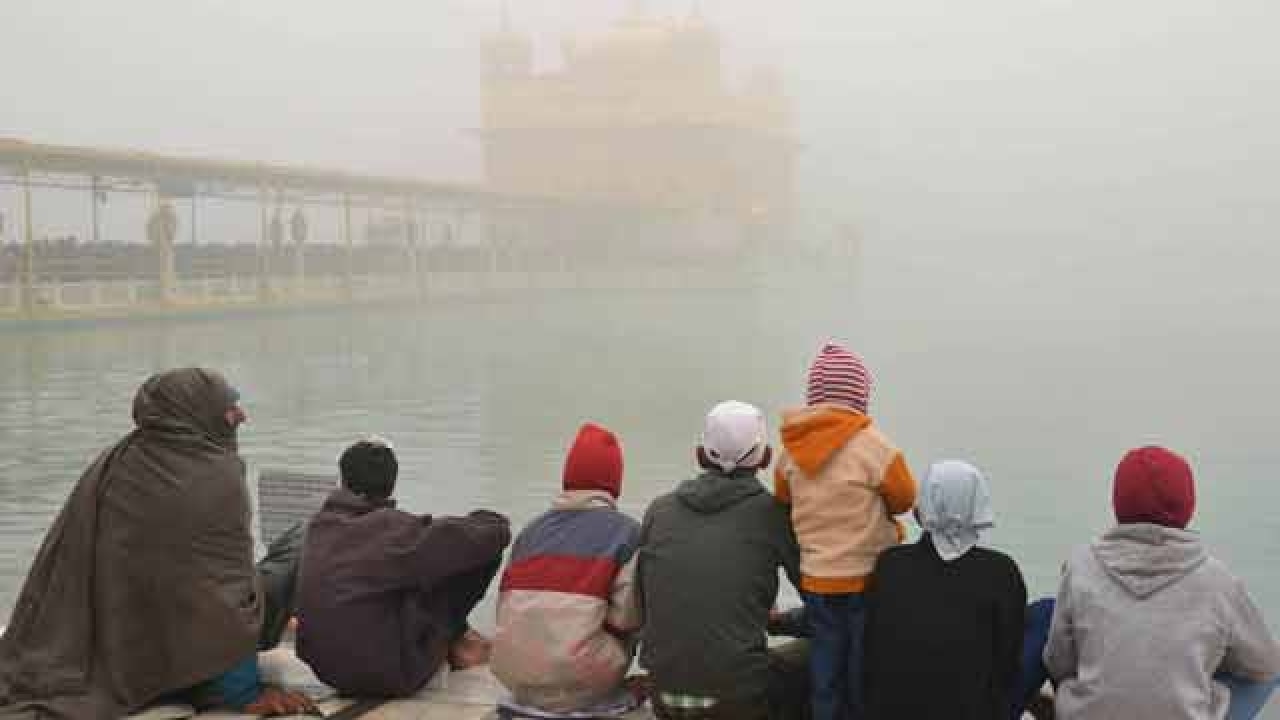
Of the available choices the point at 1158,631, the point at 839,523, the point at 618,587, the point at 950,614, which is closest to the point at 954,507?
the point at 950,614

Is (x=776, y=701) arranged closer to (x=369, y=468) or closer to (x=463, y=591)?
(x=463, y=591)

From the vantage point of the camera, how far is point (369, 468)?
3.34 meters

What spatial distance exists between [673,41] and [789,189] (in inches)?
341

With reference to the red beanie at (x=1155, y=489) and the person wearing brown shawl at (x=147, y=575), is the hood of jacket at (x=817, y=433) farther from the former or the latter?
the person wearing brown shawl at (x=147, y=575)

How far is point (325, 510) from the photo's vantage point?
3.38m

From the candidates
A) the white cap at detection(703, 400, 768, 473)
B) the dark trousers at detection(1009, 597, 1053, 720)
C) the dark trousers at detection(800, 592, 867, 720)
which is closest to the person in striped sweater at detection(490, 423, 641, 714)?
the white cap at detection(703, 400, 768, 473)

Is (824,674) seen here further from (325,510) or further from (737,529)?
(325,510)

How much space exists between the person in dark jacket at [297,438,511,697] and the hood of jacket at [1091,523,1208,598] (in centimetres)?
137

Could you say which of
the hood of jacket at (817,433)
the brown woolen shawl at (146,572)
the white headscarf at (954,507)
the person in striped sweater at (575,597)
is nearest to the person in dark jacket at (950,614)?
the white headscarf at (954,507)

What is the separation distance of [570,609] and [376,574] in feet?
1.54

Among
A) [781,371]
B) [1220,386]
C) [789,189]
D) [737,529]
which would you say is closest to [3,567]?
[737,529]

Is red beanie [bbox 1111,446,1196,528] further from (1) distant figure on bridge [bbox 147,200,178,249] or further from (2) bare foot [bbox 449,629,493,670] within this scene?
(1) distant figure on bridge [bbox 147,200,178,249]

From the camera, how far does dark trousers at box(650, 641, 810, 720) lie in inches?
116

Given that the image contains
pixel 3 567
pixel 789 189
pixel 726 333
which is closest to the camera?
pixel 3 567
